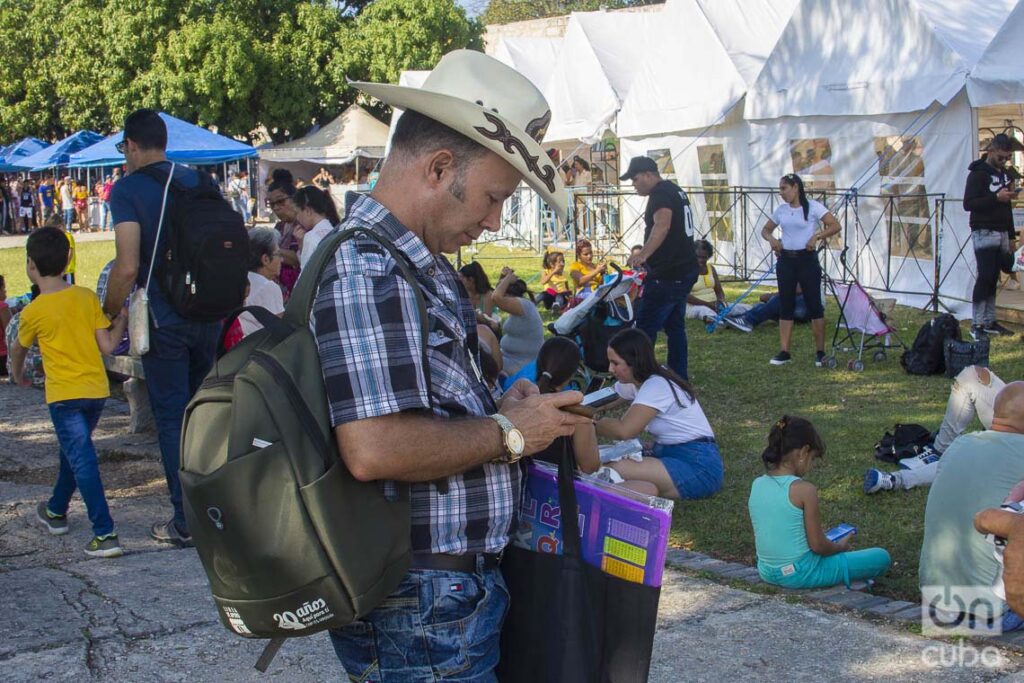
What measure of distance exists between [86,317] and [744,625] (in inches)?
134

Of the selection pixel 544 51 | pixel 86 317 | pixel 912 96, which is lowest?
pixel 86 317

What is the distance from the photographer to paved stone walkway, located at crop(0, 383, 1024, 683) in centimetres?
422

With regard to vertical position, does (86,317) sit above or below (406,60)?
below

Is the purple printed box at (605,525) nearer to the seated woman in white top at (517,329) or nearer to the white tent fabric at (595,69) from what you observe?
the seated woman in white top at (517,329)

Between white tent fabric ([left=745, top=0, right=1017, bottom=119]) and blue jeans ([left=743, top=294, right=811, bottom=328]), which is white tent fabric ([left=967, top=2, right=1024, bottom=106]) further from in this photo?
blue jeans ([left=743, top=294, right=811, bottom=328])

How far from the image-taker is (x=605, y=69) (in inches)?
914

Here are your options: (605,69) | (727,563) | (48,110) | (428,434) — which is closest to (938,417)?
(727,563)

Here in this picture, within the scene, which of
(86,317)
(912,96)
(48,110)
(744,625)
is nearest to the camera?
(744,625)

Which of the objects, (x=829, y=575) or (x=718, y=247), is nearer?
(x=829, y=575)

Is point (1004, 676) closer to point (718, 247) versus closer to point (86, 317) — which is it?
point (86, 317)

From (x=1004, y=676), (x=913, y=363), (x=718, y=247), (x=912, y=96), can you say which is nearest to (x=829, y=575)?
(x=1004, y=676)

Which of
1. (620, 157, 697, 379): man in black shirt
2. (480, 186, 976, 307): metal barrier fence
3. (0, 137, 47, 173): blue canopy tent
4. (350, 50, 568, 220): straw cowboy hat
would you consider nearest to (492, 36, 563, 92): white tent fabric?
(480, 186, 976, 307): metal barrier fence

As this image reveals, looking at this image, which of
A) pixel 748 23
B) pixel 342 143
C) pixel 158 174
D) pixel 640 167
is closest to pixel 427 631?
pixel 158 174

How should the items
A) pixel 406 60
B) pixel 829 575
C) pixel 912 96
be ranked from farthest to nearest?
pixel 406 60 < pixel 912 96 < pixel 829 575
